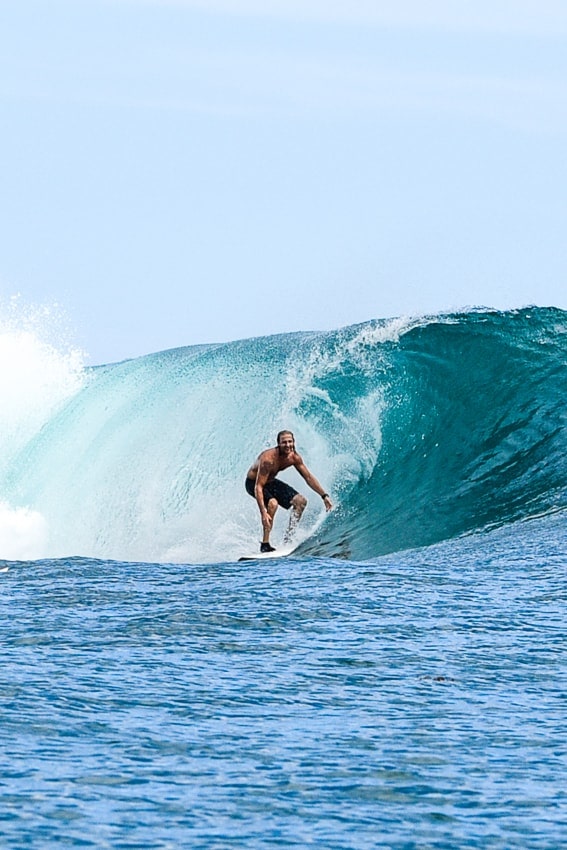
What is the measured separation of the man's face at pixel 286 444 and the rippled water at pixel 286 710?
5.04 metres

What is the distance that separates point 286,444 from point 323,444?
2.97 metres

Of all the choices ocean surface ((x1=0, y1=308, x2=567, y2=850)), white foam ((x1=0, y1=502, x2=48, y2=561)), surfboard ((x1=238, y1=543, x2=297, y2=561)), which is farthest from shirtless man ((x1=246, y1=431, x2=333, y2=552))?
white foam ((x1=0, y1=502, x2=48, y2=561))

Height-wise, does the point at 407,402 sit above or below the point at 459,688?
above

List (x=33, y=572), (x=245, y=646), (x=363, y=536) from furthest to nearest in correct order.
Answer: (x=363, y=536), (x=33, y=572), (x=245, y=646)

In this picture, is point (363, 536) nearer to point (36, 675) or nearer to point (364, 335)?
point (364, 335)

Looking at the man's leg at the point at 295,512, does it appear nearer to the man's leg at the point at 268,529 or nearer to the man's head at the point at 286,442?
the man's leg at the point at 268,529

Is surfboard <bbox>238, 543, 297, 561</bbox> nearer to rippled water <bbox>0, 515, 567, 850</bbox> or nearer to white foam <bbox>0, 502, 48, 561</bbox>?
rippled water <bbox>0, 515, 567, 850</bbox>

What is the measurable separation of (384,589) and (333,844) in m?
3.83

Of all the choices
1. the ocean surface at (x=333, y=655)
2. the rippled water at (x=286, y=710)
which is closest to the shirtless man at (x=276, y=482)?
the ocean surface at (x=333, y=655)

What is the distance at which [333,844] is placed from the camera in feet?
11.8

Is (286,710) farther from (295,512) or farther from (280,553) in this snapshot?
(295,512)

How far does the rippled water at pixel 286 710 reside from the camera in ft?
12.3

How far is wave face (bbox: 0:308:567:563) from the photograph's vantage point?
13453mm

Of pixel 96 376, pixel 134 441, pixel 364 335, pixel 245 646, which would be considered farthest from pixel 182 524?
pixel 245 646
